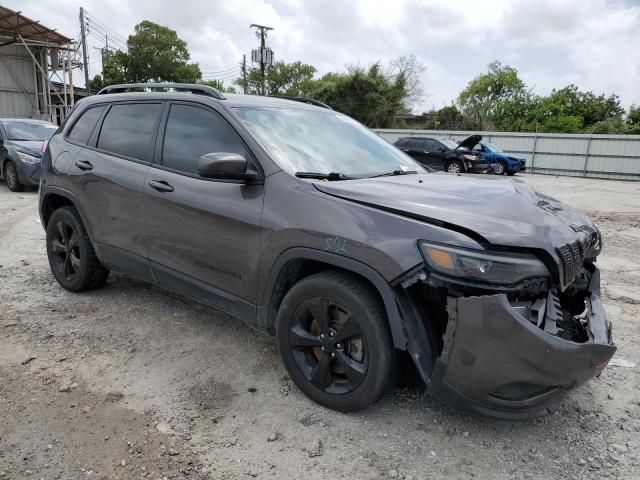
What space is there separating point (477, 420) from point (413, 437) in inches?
16.0

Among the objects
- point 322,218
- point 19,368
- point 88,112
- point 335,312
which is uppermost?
point 88,112

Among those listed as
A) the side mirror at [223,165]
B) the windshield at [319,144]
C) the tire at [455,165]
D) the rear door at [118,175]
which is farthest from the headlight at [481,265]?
the tire at [455,165]

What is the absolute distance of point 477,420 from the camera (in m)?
2.71

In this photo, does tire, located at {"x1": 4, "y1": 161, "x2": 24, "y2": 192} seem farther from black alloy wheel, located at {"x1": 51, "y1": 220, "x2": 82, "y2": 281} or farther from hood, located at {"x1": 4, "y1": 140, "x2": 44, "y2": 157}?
black alloy wheel, located at {"x1": 51, "y1": 220, "x2": 82, "y2": 281}

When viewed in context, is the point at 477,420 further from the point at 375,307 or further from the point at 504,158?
the point at 504,158

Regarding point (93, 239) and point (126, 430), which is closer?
point (126, 430)

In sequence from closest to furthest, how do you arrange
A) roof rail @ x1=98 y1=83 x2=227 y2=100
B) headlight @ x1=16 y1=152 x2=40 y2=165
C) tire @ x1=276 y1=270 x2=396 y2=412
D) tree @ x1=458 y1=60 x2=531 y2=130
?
tire @ x1=276 y1=270 x2=396 y2=412 < roof rail @ x1=98 y1=83 x2=227 y2=100 < headlight @ x1=16 y1=152 x2=40 y2=165 < tree @ x1=458 y1=60 x2=531 y2=130

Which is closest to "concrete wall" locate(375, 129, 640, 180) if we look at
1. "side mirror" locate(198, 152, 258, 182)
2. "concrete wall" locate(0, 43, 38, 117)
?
"concrete wall" locate(0, 43, 38, 117)

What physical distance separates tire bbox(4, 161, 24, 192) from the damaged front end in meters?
10.9

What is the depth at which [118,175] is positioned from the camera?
3705 mm

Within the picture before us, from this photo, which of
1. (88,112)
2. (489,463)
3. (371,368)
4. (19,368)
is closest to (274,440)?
(371,368)

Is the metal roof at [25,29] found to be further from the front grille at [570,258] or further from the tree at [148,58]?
the front grille at [570,258]

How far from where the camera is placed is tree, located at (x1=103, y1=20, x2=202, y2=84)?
145 ft

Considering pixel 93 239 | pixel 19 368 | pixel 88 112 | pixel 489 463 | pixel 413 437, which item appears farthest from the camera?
pixel 88 112
